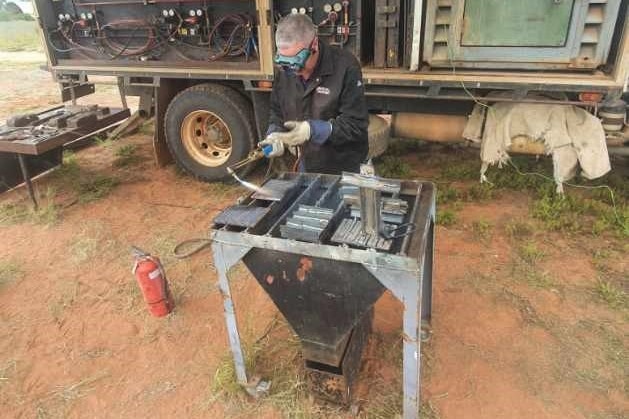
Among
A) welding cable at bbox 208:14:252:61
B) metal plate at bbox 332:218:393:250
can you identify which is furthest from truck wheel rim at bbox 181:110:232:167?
metal plate at bbox 332:218:393:250

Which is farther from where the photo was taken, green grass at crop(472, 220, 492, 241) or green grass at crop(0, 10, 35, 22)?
green grass at crop(0, 10, 35, 22)

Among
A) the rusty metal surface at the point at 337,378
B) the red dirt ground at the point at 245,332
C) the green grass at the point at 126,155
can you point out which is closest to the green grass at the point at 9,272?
the red dirt ground at the point at 245,332

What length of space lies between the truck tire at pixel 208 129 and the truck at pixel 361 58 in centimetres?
1

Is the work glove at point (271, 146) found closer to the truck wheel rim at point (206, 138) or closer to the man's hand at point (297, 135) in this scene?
the man's hand at point (297, 135)

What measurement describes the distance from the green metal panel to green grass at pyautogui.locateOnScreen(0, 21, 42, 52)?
17642mm

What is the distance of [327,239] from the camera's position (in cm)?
192

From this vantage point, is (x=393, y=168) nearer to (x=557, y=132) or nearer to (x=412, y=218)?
(x=557, y=132)

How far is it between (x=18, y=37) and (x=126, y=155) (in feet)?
65.4

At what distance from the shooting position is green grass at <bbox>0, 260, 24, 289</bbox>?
367cm

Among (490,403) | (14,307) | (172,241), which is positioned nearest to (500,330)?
(490,403)

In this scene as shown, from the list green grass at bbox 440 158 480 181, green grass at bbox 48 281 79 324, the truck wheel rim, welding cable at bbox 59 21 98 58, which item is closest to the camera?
green grass at bbox 48 281 79 324

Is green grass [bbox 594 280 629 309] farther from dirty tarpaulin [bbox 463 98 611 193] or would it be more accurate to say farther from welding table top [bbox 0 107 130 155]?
welding table top [bbox 0 107 130 155]

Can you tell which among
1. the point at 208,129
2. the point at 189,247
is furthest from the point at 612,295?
the point at 208,129

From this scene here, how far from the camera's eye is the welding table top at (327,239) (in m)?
1.74
